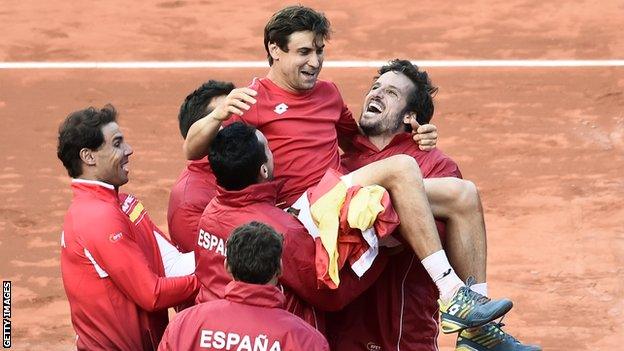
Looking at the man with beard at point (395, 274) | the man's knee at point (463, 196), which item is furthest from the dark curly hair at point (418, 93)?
the man's knee at point (463, 196)

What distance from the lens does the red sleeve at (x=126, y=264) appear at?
828 cm

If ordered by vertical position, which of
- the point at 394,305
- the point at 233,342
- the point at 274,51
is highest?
the point at 274,51

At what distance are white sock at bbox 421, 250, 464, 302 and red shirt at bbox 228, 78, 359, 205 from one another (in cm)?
90

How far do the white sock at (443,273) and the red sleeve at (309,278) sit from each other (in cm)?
36

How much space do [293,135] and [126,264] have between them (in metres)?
1.21

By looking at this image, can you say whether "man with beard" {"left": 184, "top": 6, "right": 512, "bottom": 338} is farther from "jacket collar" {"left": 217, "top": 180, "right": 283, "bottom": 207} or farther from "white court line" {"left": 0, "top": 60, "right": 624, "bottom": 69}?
"white court line" {"left": 0, "top": 60, "right": 624, "bottom": 69}

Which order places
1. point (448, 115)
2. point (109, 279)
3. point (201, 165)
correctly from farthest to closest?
point (448, 115)
point (201, 165)
point (109, 279)

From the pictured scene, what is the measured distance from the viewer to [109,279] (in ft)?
27.6

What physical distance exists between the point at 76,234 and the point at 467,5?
1199cm

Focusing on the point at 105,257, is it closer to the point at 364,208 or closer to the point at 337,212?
the point at 337,212

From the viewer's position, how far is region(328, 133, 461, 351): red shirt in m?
9.16

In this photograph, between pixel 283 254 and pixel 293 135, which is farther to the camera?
pixel 293 135

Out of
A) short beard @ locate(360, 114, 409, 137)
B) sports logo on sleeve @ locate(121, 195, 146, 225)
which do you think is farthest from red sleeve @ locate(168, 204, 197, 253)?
short beard @ locate(360, 114, 409, 137)

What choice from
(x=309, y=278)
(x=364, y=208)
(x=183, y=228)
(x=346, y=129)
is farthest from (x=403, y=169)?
(x=183, y=228)
